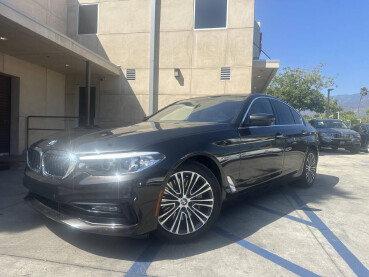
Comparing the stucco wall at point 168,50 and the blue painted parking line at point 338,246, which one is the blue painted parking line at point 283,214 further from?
the stucco wall at point 168,50

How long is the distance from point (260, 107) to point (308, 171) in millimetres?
2077

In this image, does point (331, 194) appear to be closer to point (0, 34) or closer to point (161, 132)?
point (161, 132)

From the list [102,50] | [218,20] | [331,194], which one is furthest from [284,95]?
[331,194]

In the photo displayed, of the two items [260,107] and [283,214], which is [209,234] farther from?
[260,107]

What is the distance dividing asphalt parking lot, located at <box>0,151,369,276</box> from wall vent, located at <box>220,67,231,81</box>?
767 cm

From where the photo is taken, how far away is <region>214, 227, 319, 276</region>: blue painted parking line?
2500 millimetres

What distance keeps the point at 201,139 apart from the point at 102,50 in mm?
10176

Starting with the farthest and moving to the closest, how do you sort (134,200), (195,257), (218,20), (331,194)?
(218,20), (331,194), (195,257), (134,200)

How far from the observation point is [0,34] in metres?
6.64

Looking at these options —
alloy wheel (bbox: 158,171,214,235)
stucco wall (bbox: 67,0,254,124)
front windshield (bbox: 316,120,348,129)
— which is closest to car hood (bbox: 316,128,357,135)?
front windshield (bbox: 316,120,348,129)

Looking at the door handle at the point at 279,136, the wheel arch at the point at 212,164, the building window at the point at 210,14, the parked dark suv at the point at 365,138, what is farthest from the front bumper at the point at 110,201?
the parked dark suv at the point at 365,138

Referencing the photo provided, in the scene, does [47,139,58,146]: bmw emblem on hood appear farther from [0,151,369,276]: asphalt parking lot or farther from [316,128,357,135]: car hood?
[316,128,357,135]: car hood

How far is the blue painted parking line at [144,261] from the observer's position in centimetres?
238

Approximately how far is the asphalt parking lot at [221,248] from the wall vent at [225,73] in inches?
302
